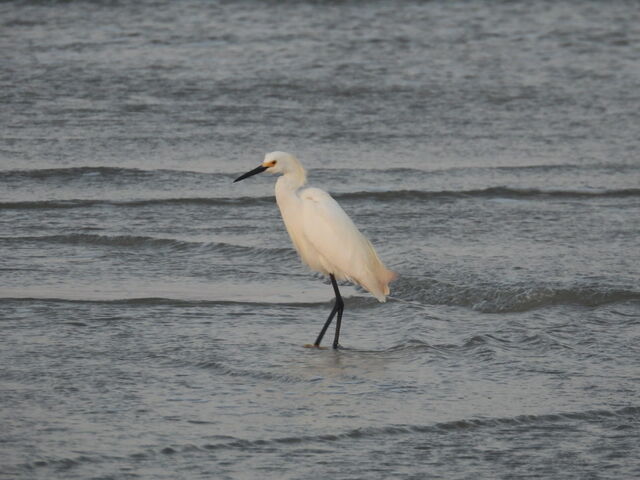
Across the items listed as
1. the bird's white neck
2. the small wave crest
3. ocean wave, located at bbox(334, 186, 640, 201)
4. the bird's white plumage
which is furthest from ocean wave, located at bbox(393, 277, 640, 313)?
ocean wave, located at bbox(334, 186, 640, 201)

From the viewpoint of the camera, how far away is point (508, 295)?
22.4 ft

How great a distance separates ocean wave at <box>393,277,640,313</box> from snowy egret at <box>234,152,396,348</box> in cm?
62

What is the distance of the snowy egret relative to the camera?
6.25 m

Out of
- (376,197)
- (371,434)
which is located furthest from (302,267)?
(371,434)

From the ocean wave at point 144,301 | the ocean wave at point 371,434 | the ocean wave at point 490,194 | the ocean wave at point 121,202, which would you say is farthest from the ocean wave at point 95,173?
the ocean wave at point 371,434

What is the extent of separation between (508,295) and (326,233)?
4.17 ft

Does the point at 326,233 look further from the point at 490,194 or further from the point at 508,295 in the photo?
the point at 490,194

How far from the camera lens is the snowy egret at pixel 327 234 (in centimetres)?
625

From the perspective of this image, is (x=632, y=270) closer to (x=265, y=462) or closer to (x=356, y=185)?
(x=356, y=185)

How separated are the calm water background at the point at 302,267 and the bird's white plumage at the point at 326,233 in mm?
302

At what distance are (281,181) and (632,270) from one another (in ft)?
8.12

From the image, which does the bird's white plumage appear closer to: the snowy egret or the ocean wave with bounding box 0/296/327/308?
the snowy egret

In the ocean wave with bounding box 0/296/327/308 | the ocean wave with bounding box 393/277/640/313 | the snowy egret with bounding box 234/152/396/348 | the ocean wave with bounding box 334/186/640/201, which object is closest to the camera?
the snowy egret with bounding box 234/152/396/348

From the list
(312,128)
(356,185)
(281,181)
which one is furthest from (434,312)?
(312,128)
